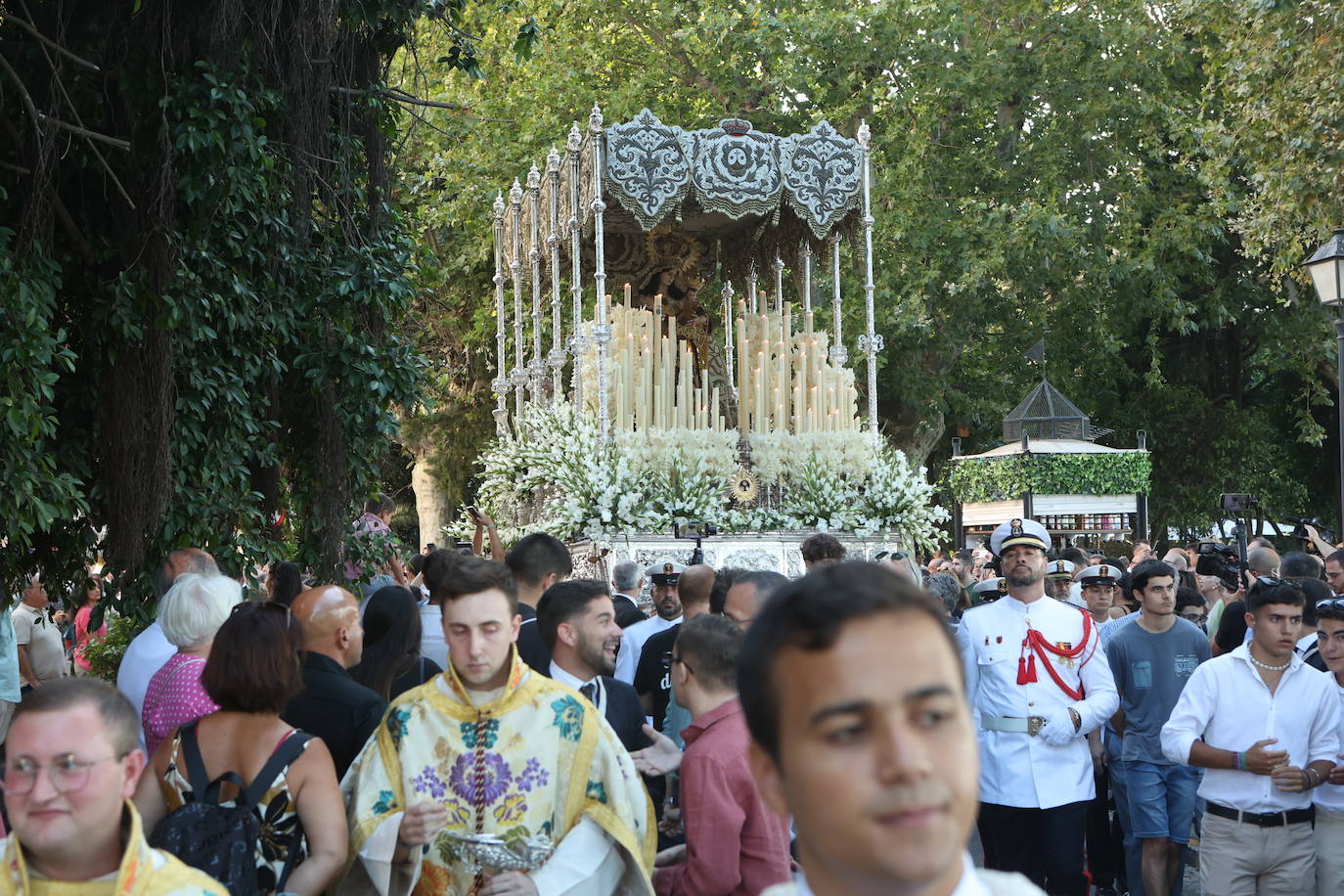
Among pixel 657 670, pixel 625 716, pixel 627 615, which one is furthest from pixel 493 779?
pixel 627 615

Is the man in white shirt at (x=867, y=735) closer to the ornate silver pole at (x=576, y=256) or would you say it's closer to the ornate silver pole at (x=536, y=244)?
the ornate silver pole at (x=576, y=256)

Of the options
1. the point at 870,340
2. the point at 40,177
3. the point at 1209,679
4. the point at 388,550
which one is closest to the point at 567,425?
the point at 870,340

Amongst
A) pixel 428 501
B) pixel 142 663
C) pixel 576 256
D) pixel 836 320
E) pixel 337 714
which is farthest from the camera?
pixel 428 501

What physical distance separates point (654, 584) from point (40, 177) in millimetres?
3827

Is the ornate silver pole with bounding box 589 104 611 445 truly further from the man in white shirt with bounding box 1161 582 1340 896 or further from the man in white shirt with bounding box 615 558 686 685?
the man in white shirt with bounding box 1161 582 1340 896

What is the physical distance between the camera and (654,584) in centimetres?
880

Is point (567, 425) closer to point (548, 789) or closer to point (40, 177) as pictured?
point (40, 177)

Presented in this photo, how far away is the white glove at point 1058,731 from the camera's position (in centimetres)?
719

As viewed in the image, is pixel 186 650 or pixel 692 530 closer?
pixel 186 650

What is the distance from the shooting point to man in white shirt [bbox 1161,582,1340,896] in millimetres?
6398

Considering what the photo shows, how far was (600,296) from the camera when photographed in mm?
15461

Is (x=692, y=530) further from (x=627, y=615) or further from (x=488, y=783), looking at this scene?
(x=488, y=783)

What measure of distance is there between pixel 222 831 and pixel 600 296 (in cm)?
1186

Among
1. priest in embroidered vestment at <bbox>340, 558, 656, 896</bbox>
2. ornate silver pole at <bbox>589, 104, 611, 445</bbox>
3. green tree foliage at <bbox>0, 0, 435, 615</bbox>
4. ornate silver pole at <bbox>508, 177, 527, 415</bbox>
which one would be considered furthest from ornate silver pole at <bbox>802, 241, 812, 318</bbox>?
priest in embroidered vestment at <bbox>340, 558, 656, 896</bbox>
